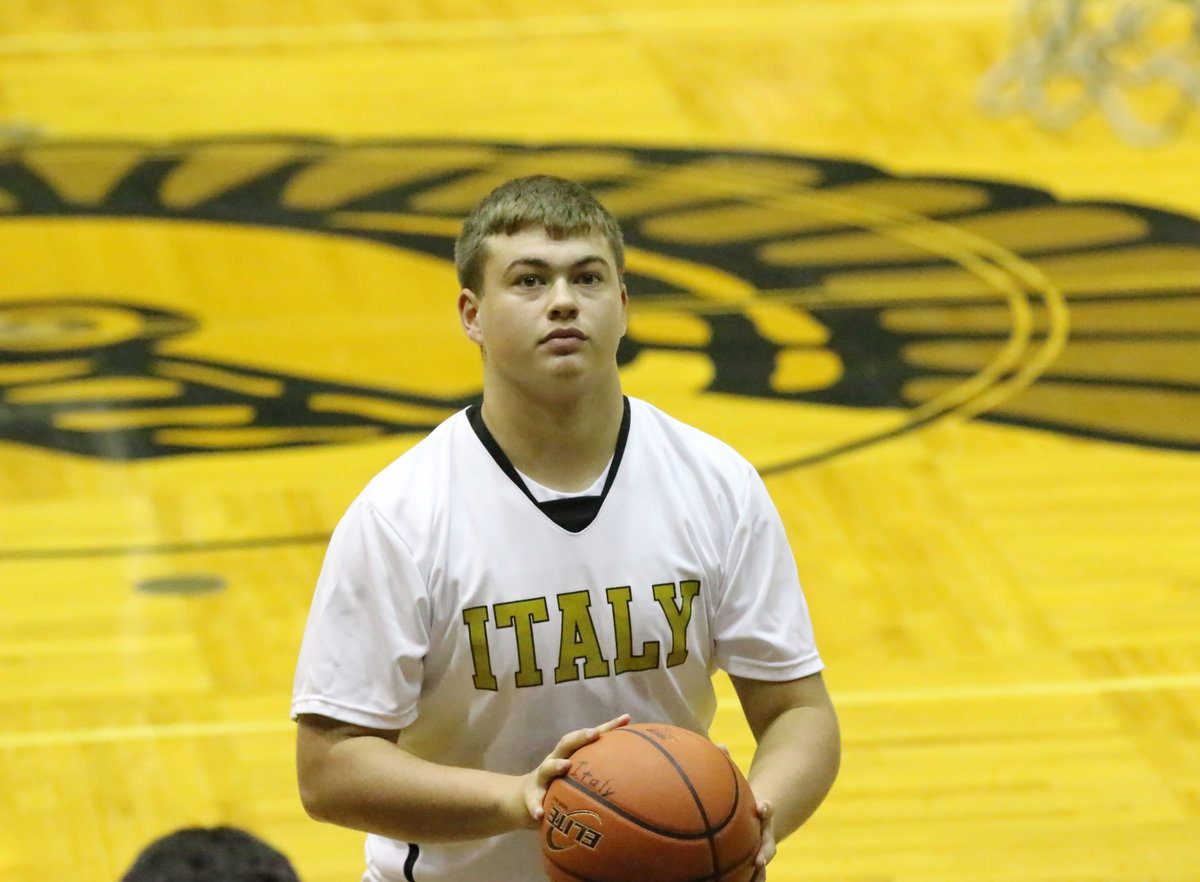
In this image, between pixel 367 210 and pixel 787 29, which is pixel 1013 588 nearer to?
pixel 367 210

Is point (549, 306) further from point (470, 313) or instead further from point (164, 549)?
point (164, 549)

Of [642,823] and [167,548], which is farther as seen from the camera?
[167,548]

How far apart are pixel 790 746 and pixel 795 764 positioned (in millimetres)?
44

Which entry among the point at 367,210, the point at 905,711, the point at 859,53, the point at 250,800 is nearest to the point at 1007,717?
the point at 905,711

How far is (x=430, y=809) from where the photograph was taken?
2777mm

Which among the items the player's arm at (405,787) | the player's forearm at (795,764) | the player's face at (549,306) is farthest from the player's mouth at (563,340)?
the player's forearm at (795,764)

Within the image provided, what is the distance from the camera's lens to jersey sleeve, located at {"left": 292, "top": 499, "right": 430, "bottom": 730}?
2838mm

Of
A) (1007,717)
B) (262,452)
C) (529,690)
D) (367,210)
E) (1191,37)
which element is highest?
(1191,37)

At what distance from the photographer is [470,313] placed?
297 centimetres

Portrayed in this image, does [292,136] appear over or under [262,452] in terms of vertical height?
over

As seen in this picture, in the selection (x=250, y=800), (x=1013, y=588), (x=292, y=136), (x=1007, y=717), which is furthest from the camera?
(x=292, y=136)

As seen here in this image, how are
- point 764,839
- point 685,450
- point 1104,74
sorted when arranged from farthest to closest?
point 1104,74, point 685,450, point 764,839

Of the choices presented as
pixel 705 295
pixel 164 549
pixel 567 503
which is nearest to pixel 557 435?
pixel 567 503

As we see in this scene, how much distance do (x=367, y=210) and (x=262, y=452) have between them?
95.8 inches
